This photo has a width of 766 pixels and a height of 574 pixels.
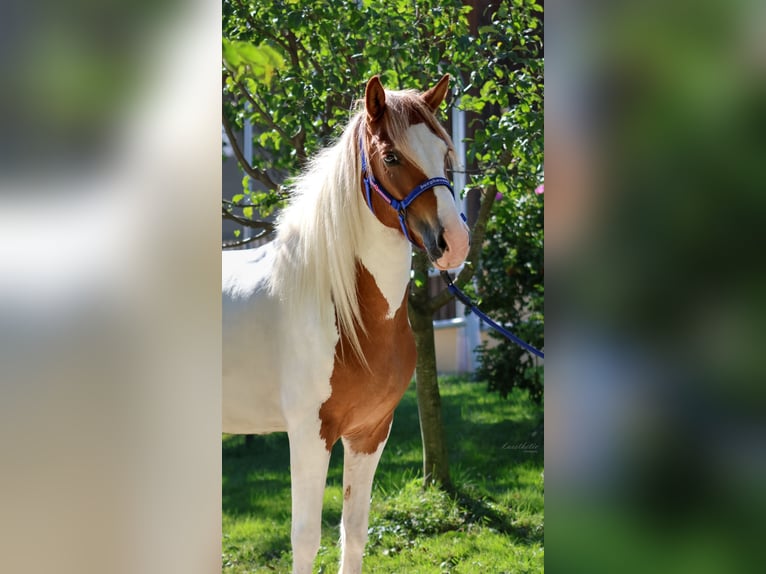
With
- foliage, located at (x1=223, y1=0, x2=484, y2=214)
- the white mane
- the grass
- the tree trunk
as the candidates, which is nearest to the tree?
foliage, located at (x1=223, y1=0, x2=484, y2=214)

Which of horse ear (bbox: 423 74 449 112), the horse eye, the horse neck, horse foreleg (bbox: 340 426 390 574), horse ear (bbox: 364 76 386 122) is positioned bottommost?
horse foreleg (bbox: 340 426 390 574)

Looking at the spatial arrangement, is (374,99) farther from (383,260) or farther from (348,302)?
(348,302)

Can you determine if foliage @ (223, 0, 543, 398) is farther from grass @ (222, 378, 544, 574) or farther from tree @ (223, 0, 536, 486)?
grass @ (222, 378, 544, 574)

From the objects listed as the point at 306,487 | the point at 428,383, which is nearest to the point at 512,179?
the point at 428,383

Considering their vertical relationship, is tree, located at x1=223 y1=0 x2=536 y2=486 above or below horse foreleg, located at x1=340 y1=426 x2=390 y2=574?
above

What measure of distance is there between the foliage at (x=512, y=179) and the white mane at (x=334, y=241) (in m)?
0.91

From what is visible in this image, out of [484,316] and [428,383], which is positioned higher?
[484,316]

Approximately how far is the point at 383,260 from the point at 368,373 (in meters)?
0.38

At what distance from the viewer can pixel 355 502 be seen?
2572 millimetres

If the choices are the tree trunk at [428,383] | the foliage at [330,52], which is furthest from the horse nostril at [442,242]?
the tree trunk at [428,383]

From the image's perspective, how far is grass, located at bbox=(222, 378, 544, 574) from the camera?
11.5ft
